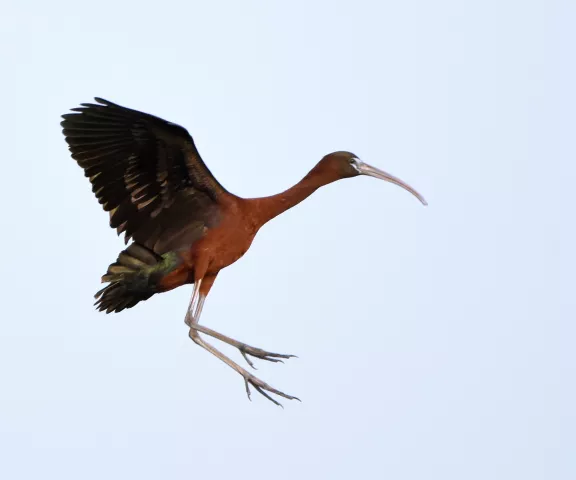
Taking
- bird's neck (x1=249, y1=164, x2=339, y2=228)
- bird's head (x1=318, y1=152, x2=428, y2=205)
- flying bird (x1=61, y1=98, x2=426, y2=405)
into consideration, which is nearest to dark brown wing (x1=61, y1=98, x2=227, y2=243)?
flying bird (x1=61, y1=98, x2=426, y2=405)

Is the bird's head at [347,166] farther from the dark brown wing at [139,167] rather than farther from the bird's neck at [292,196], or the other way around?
the dark brown wing at [139,167]

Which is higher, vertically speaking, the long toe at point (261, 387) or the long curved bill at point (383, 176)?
the long curved bill at point (383, 176)

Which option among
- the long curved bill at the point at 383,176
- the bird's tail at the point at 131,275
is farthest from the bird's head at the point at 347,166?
the bird's tail at the point at 131,275

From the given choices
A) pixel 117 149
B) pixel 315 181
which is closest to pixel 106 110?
pixel 117 149

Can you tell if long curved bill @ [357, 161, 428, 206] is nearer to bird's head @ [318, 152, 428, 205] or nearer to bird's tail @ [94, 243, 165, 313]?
bird's head @ [318, 152, 428, 205]

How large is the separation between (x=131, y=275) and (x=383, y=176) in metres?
2.70

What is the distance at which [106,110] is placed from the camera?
12438 millimetres

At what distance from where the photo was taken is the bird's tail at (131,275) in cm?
1312

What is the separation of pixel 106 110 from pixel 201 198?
1.31 metres

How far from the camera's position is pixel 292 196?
13.3 meters

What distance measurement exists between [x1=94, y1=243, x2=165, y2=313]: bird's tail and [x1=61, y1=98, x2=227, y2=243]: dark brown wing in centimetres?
16

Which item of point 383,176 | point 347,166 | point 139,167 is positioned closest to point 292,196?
point 347,166

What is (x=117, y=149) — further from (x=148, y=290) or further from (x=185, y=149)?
(x=148, y=290)

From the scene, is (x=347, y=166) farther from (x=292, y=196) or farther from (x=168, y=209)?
(x=168, y=209)
